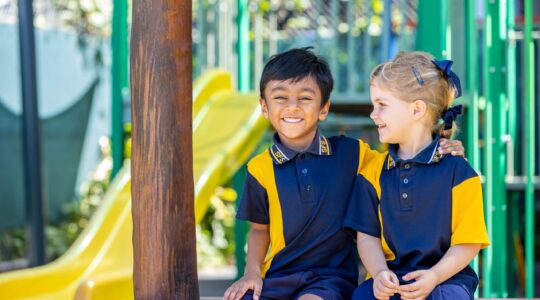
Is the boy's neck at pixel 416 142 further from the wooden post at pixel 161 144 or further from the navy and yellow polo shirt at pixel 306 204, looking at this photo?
the wooden post at pixel 161 144

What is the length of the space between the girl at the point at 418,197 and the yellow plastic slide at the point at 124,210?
1.53 m

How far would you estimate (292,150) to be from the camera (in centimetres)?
295

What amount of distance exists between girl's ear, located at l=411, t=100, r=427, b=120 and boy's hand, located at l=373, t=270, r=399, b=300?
46cm

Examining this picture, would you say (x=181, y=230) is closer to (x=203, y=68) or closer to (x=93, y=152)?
(x=203, y=68)

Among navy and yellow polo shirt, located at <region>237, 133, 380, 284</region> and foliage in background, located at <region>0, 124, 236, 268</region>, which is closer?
navy and yellow polo shirt, located at <region>237, 133, 380, 284</region>

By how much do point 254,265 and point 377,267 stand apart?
45cm

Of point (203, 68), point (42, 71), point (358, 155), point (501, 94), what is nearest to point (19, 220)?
point (42, 71)

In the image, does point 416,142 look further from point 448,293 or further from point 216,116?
point 216,116

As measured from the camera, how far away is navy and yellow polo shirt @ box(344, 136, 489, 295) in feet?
8.59

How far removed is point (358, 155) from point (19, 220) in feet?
A: 16.5

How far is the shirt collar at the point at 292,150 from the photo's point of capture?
9.64 ft

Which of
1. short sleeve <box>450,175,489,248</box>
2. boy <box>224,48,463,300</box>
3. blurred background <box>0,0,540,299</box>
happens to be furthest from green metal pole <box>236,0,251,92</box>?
short sleeve <box>450,175,489,248</box>

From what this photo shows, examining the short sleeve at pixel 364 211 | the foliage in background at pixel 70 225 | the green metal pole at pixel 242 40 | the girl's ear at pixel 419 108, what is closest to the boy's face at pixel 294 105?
the short sleeve at pixel 364 211

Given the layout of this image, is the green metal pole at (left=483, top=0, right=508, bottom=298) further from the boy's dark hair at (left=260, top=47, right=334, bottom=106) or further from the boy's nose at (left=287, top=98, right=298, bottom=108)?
the boy's nose at (left=287, top=98, right=298, bottom=108)
